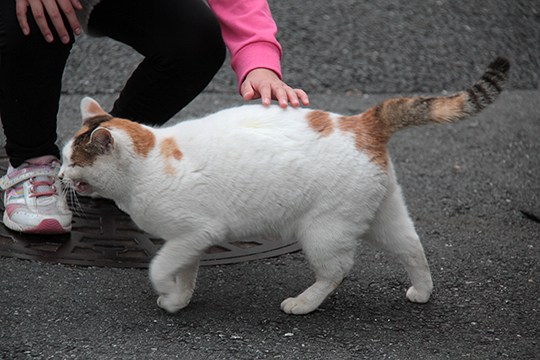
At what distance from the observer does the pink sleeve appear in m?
2.97

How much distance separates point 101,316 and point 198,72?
44.3 inches

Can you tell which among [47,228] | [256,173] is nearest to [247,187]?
[256,173]

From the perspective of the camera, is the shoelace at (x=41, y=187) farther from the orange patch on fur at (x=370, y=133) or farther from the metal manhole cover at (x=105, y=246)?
the orange patch on fur at (x=370, y=133)

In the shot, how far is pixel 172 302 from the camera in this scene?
266 centimetres

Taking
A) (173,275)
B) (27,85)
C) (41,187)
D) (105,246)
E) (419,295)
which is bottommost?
(105,246)

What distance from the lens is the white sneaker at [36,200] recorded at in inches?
125

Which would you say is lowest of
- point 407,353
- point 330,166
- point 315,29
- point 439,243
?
point 315,29

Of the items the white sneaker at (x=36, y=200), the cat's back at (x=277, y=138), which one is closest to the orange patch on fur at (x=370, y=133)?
the cat's back at (x=277, y=138)

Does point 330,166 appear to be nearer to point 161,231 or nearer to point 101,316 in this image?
point 161,231

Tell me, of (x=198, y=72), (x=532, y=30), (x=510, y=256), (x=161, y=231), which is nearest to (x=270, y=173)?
(x=161, y=231)

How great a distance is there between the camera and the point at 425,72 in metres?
5.63

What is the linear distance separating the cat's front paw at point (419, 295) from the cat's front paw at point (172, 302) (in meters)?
0.77

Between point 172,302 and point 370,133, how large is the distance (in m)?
0.83

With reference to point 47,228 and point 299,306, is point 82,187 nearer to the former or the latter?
point 47,228
